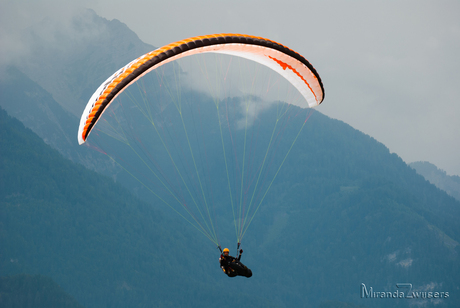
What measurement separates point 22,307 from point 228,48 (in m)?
193

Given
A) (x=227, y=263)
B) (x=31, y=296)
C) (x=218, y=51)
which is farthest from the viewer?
(x=31, y=296)

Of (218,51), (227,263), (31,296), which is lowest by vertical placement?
(227,263)

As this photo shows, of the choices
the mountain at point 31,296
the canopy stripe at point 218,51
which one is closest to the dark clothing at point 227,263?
the canopy stripe at point 218,51

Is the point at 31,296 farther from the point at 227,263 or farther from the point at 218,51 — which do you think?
the point at 218,51

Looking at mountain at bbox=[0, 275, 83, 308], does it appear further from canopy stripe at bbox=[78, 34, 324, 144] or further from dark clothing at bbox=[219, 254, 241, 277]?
canopy stripe at bbox=[78, 34, 324, 144]

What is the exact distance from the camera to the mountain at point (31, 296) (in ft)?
630

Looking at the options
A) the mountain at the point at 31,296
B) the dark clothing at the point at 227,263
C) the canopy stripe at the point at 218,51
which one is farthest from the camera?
the mountain at the point at 31,296

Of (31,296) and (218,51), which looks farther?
(31,296)

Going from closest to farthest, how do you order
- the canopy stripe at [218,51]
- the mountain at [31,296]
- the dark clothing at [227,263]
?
the canopy stripe at [218,51]
the dark clothing at [227,263]
the mountain at [31,296]

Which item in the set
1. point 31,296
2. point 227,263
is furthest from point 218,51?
point 31,296

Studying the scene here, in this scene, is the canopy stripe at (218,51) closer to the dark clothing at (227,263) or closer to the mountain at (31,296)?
the dark clothing at (227,263)

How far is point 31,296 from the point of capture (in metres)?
195

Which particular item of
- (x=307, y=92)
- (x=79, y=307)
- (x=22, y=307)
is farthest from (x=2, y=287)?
(x=307, y=92)

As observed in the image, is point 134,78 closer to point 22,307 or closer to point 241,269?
point 241,269
